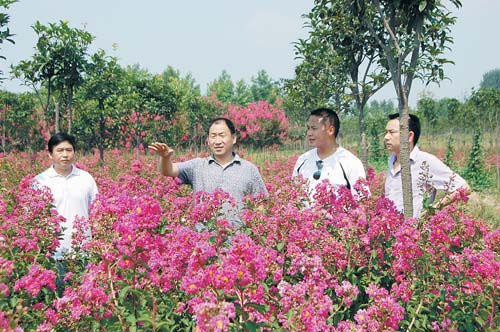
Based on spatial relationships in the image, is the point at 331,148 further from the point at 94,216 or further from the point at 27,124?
the point at 27,124

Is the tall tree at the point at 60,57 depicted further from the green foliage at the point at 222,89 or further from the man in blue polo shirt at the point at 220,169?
the green foliage at the point at 222,89

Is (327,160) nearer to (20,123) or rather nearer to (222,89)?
(20,123)

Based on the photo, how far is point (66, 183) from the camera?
3850mm

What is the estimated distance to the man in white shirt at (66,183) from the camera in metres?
3.77

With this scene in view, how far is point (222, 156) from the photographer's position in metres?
3.77

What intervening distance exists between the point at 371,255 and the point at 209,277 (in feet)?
4.32

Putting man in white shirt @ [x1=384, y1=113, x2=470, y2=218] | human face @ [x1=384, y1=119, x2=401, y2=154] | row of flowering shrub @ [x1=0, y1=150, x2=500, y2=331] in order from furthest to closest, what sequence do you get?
human face @ [x1=384, y1=119, x2=401, y2=154] < man in white shirt @ [x1=384, y1=113, x2=470, y2=218] < row of flowering shrub @ [x1=0, y1=150, x2=500, y2=331]

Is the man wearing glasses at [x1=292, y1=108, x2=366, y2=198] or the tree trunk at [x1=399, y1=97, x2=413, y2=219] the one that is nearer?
the tree trunk at [x1=399, y1=97, x2=413, y2=219]

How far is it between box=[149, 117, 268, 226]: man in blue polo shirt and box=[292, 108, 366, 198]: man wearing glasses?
0.45 metres

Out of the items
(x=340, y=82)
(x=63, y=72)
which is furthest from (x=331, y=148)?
(x=63, y=72)

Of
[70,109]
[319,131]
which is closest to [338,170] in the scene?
[319,131]

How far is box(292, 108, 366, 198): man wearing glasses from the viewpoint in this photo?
363 centimetres

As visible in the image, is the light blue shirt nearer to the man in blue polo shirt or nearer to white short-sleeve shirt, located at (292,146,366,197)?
white short-sleeve shirt, located at (292,146,366,197)

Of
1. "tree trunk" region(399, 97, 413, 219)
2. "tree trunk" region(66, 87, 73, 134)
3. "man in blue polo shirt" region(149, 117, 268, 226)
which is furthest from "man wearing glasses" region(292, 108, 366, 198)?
"tree trunk" region(66, 87, 73, 134)
